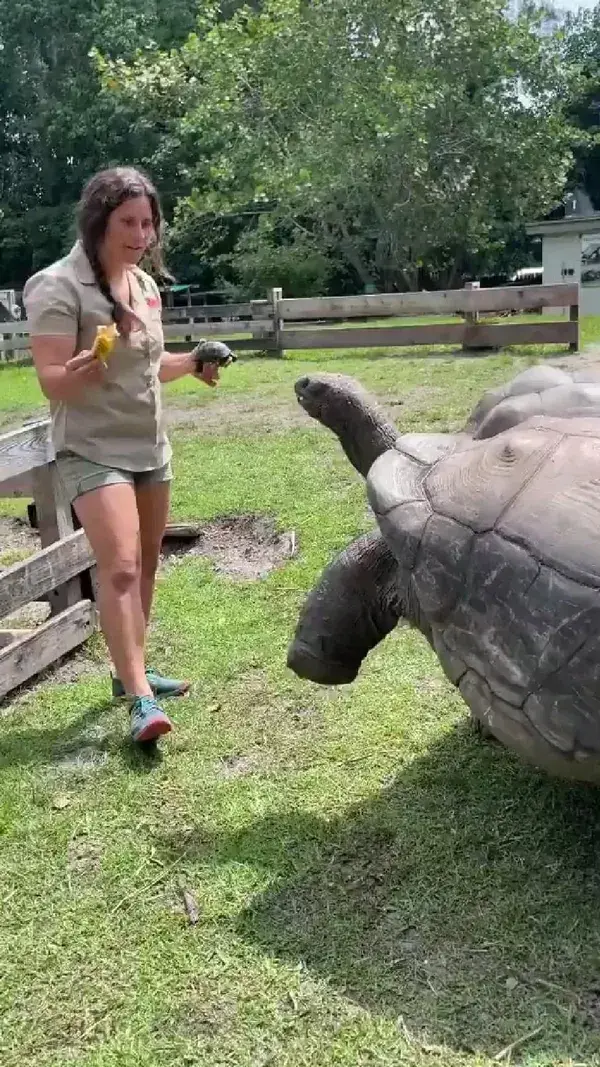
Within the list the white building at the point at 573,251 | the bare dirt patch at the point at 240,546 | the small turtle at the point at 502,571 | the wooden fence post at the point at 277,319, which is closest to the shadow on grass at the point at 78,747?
the small turtle at the point at 502,571

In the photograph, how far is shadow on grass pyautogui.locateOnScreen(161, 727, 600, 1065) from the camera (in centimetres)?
189

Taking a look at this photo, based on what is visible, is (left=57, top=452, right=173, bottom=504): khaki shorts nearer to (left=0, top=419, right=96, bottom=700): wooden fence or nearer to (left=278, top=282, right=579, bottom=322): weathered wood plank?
(left=0, top=419, right=96, bottom=700): wooden fence

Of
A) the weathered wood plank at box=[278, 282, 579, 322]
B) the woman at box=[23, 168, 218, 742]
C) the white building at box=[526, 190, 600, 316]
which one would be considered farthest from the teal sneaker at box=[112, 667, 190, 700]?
the white building at box=[526, 190, 600, 316]

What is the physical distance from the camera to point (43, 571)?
3.61 m

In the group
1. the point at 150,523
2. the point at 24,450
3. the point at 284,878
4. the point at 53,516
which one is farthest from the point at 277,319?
the point at 284,878

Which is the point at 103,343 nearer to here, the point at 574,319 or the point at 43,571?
the point at 43,571

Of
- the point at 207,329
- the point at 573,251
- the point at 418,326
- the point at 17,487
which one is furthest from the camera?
the point at 573,251

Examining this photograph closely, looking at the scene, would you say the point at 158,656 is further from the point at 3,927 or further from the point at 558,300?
the point at 558,300

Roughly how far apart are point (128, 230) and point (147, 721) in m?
1.48

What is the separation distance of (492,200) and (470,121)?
2.37 meters

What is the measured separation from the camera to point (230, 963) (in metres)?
2.06

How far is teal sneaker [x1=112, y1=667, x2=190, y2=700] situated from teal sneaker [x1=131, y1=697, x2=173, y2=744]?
37 centimetres

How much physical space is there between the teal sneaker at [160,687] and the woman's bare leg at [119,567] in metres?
0.30

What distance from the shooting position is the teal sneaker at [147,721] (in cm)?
287
